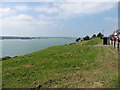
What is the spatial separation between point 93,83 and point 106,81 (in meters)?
0.76

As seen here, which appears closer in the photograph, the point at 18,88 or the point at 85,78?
the point at 18,88

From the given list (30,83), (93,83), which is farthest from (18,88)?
(93,83)

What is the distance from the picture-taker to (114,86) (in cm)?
605

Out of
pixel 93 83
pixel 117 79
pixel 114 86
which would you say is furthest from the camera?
pixel 117 79

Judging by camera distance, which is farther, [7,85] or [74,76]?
[74,76]

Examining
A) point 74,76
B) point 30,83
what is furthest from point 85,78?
point 30,83

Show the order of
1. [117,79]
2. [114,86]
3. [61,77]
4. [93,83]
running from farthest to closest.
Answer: [61,77], [117,79], [93,83], [114,86]

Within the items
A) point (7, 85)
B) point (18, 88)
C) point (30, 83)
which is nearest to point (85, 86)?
point (30, 83)

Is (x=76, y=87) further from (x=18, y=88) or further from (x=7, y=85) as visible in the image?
(x=7, y=85)

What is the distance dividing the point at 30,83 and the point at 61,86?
1764mm

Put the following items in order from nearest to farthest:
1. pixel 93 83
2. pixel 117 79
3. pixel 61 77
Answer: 1. pixel 93 83
2. pixel 117 79
3. pixel 61 77

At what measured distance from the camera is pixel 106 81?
6641 millimetres

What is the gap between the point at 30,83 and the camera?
6.82 m

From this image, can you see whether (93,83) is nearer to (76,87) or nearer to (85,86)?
(85,86)
